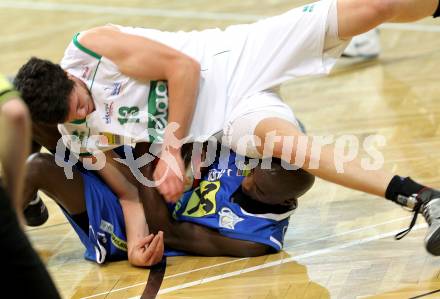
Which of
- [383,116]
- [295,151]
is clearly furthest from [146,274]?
[383,116]

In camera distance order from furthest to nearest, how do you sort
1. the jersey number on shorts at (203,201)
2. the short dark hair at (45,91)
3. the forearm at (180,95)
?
the jersey number on shorts at (203,201), the forearm at (180,95), the short dark hair at (45,91)

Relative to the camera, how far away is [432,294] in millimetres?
2938

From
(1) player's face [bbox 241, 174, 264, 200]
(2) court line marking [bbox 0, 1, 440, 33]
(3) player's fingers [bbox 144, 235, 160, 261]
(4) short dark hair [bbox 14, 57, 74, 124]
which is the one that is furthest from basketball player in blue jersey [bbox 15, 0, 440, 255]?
(2) court line marking [bbox 0, 1, 440, 33]

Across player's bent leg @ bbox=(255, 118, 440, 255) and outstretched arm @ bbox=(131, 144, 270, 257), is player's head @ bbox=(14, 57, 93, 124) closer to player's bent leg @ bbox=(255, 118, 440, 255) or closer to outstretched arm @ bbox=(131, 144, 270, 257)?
outstretched arm @ bbox=(131, 144, 270, 257)

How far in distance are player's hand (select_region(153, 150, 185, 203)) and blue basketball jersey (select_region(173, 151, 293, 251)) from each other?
0.78 ft

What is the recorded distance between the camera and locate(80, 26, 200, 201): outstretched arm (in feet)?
11.3

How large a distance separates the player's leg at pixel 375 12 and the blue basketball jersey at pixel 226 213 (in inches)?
27.3

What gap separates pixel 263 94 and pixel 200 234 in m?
0.60

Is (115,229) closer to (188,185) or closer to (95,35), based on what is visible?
(188,185)

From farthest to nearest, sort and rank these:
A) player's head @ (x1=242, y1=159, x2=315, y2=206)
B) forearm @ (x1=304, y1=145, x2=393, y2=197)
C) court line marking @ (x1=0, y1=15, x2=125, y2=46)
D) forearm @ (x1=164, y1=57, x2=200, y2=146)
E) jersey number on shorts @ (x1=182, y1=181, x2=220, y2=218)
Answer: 1. court line marking @ (x1=0, y1=15, x2=125, y2=46)
2. jersey number on shorts @ (x1=182, y1=181, x2=220, y2=218)
3. forearm @ (x1=164, y1=57, x2=200, y2=146)
4. player's head @ (x1=242, y1=159, x2=315, y2=206)
5. forearm @ (x1=304, y1=145, x2=393, y2=197)

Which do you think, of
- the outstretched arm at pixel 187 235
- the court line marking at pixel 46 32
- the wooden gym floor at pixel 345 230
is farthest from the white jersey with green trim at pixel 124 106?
the court line marking at pixel 46 32

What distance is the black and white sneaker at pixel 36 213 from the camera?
3.71 meters

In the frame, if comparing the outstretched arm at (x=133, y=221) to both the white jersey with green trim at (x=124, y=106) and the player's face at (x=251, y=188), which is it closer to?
the white jersey with green trim at (x=124, y=106)

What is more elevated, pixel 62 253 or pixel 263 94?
pixel 263 94
